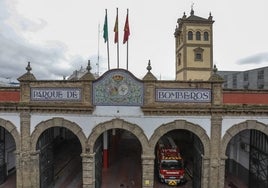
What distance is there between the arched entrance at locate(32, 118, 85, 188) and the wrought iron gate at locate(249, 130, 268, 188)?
41.8 feet

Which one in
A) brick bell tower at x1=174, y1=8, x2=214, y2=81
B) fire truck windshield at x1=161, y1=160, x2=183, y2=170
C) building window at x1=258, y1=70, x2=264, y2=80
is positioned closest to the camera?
fire truck windshield at x1=161, y1=160, x2=183, y2=170

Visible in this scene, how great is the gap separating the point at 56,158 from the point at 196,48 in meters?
27.7

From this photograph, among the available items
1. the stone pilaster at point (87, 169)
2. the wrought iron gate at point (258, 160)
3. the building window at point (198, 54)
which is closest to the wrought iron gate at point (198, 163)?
the wrought iron gate at point (258, 160)

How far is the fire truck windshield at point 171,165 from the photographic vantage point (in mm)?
17984

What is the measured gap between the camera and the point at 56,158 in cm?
2423

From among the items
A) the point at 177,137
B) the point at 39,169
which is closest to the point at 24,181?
the point at 39,169

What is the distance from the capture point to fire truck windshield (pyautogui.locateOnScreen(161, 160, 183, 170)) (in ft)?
59.0

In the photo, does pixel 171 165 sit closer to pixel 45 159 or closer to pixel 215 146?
pixel 215 146

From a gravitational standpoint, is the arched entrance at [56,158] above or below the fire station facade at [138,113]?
below

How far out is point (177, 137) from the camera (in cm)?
3325

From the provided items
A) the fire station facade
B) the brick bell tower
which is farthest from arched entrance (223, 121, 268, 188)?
the brick bell tower

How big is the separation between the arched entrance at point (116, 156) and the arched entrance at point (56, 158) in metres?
1.52

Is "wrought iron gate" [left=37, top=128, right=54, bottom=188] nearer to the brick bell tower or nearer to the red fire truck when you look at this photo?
the red fire truck

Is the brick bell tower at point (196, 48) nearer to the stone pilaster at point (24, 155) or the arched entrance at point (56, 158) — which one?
the arched entrance at point (56, 158)
